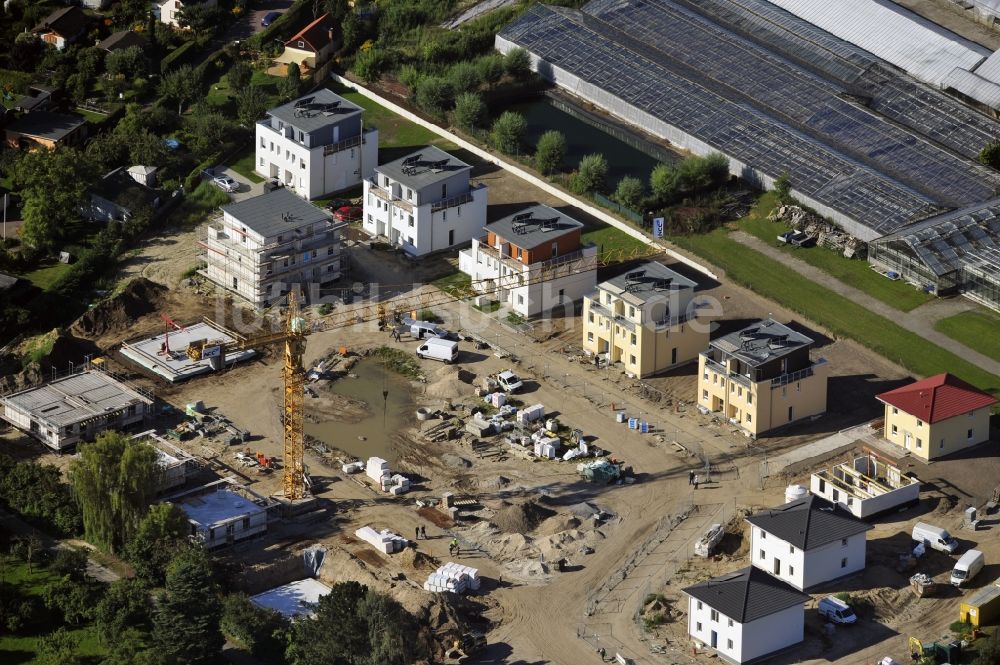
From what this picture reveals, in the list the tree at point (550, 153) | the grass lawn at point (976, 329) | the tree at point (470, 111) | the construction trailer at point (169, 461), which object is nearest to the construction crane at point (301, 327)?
the construction trailer at point (169, 461)

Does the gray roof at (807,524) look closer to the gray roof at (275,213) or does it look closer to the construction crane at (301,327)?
the construction crane at (301,327)

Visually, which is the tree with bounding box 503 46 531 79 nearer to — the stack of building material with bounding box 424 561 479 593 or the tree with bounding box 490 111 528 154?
the tree with bounding box 490 111 528 154

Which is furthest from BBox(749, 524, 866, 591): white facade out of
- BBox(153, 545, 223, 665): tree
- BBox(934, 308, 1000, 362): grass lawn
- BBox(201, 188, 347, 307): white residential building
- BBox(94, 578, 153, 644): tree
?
BBox(201, 188, 347, 307): white residential building

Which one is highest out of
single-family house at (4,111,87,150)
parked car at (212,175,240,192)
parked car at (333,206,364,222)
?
single-family house at (4,111,87,150)

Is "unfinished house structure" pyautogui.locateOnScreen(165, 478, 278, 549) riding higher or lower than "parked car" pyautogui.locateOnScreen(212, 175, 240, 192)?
lower

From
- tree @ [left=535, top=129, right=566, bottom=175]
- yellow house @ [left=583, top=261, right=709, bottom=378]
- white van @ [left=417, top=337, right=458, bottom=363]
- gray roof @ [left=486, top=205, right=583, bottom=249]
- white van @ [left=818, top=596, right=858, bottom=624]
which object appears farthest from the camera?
tree @ [left=535, top=129, right=566, bottom=175]

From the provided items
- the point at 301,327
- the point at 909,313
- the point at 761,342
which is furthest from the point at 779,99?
the point at 301,327
